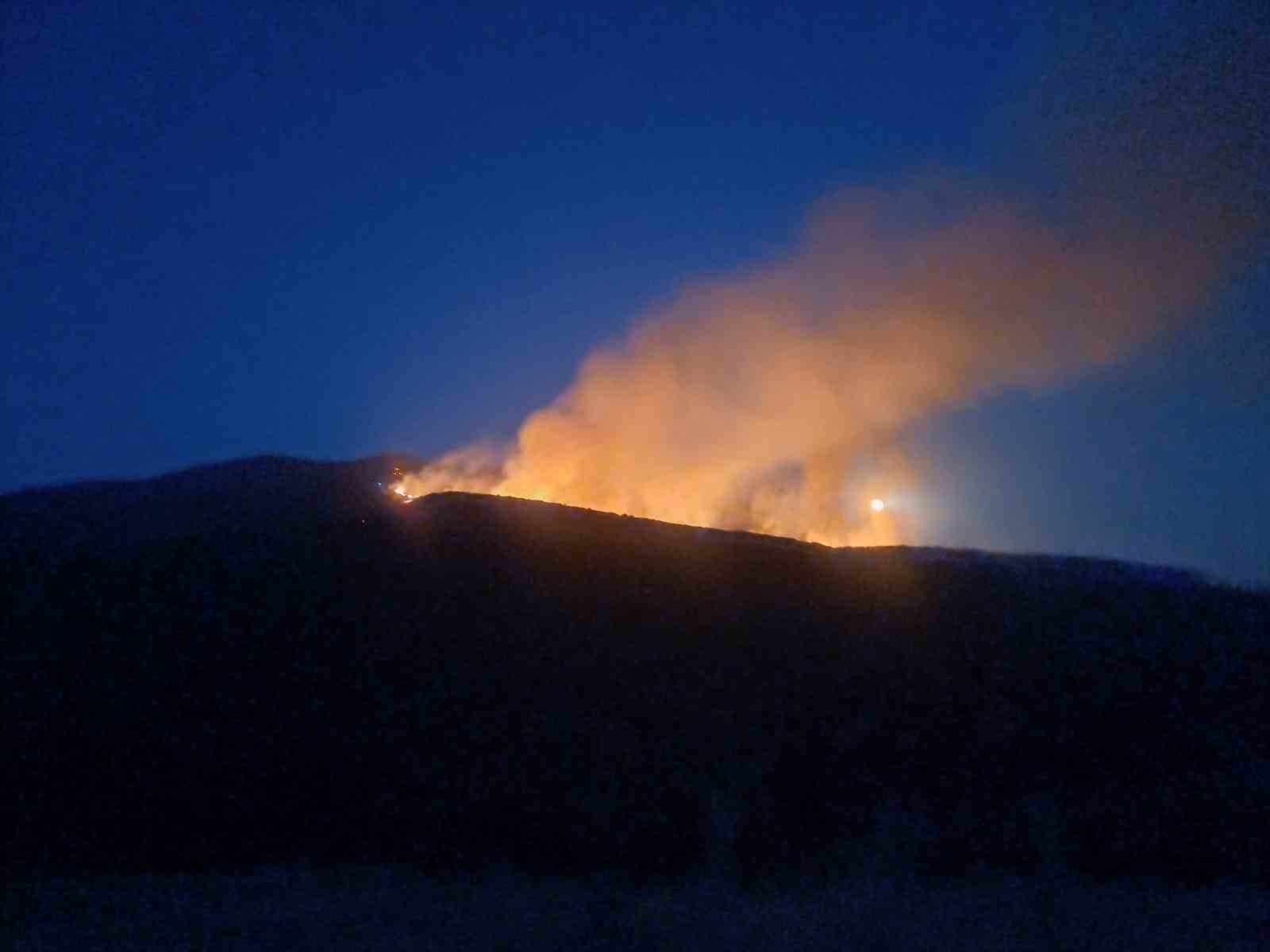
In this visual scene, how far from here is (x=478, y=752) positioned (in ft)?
37.2

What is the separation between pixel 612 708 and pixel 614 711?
4cm

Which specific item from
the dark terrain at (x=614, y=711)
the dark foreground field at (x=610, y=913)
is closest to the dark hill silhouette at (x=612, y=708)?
the dark terrain at (x=614, y=711)

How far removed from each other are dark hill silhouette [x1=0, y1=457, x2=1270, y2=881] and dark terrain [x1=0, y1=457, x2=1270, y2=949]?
0.10 ft

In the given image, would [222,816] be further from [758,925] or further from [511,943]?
[758,925]

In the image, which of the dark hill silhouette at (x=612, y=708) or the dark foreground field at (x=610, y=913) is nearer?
the dark foreground field at (x=610, y=913)

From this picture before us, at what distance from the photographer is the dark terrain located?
1059cm

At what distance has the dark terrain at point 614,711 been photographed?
10.6 metres

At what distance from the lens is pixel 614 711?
11742mm

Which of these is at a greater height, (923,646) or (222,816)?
(923,646)

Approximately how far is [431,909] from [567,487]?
2107cm

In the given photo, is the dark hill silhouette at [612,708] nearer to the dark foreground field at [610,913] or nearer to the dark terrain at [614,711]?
the dark terrain at [614,711]

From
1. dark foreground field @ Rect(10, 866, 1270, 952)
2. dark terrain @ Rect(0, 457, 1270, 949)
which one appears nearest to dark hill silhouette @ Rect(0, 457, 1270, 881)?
dark terrain @ Rect(0, 457, 1270, 949)

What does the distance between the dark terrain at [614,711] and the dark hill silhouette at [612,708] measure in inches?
1.3

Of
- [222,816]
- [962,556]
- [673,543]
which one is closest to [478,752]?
[222,816]
